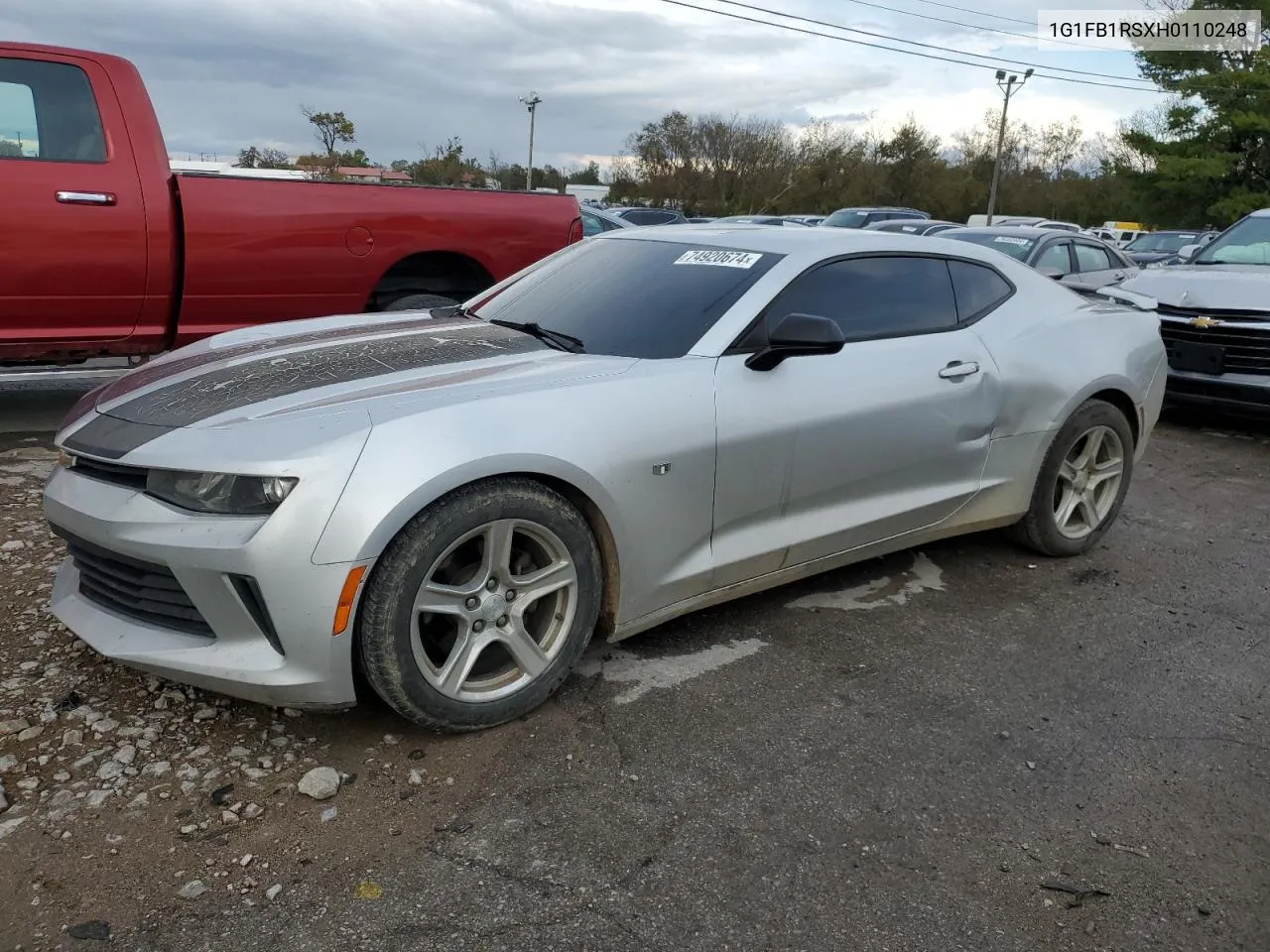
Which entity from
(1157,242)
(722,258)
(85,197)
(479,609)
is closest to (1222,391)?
(722,258)

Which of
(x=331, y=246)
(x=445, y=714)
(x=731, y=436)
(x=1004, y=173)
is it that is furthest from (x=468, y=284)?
(x=1004, y=173)

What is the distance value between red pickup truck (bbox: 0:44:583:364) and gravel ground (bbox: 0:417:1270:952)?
216 centimetres

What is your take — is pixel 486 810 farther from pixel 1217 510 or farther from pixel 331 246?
pixel 1217 510

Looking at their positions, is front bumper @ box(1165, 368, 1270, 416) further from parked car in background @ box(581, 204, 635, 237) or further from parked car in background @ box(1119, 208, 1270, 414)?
parked car in background @ box(581, 204, 635, 237)

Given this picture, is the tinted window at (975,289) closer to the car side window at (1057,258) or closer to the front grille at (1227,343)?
the front grille at (1227,343)

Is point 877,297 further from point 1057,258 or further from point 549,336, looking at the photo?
point 1057,258

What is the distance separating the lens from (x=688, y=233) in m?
4.14

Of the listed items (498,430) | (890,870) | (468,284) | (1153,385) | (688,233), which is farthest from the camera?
(468,284)

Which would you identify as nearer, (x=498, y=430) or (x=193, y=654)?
(x=193, y=654)

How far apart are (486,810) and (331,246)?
4.40 meters

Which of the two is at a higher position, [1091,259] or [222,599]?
[1091,259]

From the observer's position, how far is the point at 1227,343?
7.27m

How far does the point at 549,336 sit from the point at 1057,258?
809 cm

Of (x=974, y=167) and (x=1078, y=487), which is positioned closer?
(x=1078, y=487)
